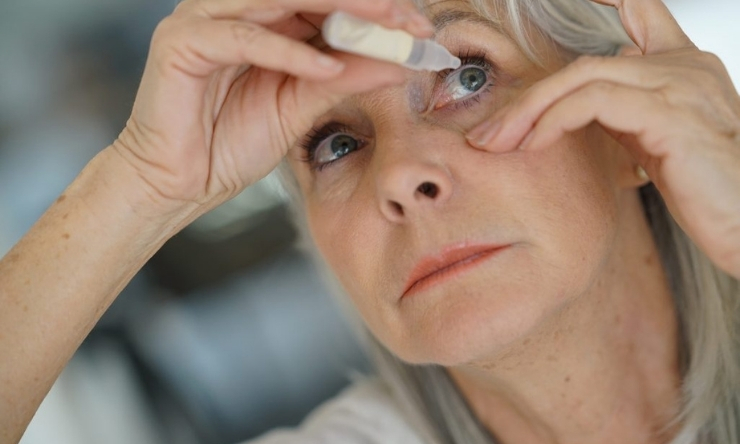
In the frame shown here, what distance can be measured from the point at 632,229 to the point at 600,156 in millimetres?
217

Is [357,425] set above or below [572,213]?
below

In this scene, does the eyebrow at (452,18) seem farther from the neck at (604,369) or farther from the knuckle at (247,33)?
the neck at (604,369)

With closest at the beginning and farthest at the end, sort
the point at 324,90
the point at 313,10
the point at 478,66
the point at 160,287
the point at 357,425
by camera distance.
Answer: the point at 313,10
the point at 324,90
the point at 478,66
the point at 357,425
the point at 160,287

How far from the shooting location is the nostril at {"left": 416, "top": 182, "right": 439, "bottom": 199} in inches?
43.4

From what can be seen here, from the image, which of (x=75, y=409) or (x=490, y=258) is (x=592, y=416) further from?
(x=75, y=409)

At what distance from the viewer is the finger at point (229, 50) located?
958 millimetres

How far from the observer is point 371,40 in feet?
2.91

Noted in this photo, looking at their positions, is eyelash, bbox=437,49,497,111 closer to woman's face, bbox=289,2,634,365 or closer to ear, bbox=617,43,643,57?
woman's face, bbox=289,2,634,365

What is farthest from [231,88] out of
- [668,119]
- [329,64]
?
[668,119]

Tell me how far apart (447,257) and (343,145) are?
0.34 meters

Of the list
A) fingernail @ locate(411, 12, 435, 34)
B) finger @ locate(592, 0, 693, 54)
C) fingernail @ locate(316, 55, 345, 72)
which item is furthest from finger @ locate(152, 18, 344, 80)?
finger @ locate(592, 0, 693, 54)

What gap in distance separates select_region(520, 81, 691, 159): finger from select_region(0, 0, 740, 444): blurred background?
1.20 meters

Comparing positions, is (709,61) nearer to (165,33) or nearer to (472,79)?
(472,79)

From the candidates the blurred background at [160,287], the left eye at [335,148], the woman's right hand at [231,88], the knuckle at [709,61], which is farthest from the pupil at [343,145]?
the blurred background at [160,287]
